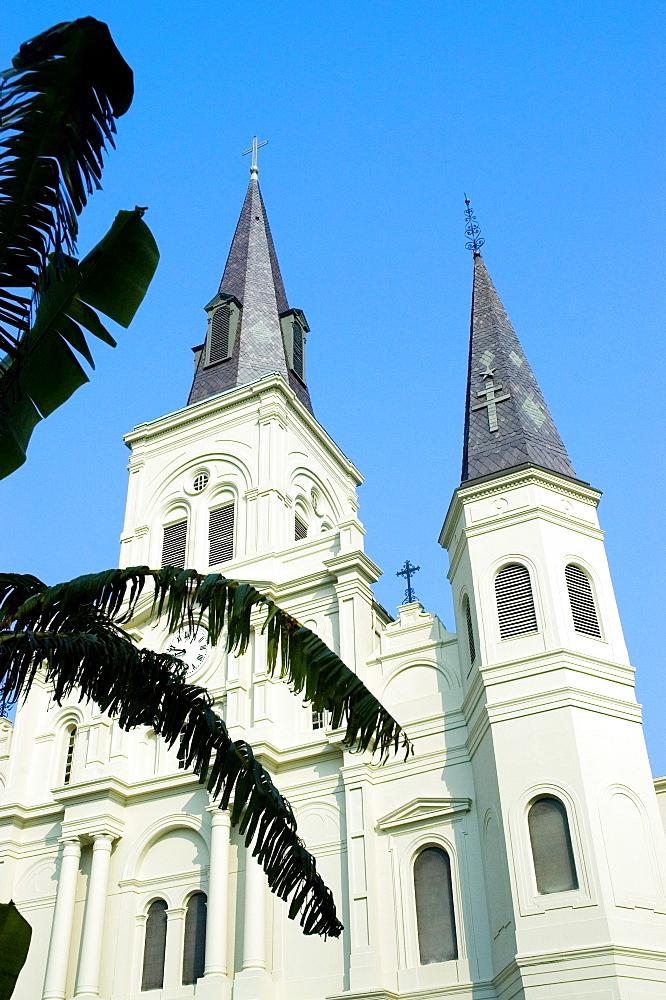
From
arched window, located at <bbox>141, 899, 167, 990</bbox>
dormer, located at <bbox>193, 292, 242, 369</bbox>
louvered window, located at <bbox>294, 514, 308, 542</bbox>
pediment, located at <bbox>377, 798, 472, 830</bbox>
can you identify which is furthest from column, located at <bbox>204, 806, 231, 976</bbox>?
dormer, located at <bbox>193, 292, 242, 369</bbox>

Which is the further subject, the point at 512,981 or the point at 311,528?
the point at 311,528

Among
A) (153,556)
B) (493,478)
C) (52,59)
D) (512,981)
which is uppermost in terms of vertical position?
(153,556)

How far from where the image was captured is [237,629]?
9594 mm

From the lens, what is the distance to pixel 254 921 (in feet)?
69.6

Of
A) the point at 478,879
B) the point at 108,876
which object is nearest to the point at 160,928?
the point at 108,876

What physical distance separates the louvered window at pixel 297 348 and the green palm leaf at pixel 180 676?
28184mm

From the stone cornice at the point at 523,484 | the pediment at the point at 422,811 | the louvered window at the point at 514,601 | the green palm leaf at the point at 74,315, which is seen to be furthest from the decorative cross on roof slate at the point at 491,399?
the green palm leaf at the point at 74,315

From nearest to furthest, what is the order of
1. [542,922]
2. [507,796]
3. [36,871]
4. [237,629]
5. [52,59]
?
[52,59]
[237,629]
[542,922]
[507,796]
[36,871]

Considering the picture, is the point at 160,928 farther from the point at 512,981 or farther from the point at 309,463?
the point at 309,463

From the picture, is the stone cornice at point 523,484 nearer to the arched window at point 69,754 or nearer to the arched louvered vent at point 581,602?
the arched louvered vent at point 581,602

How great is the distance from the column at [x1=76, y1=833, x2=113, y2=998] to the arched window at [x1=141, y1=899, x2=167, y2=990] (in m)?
1.02

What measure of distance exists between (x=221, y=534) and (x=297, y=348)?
1098 cm

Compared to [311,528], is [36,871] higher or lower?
lower

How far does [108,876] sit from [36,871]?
249 cm
